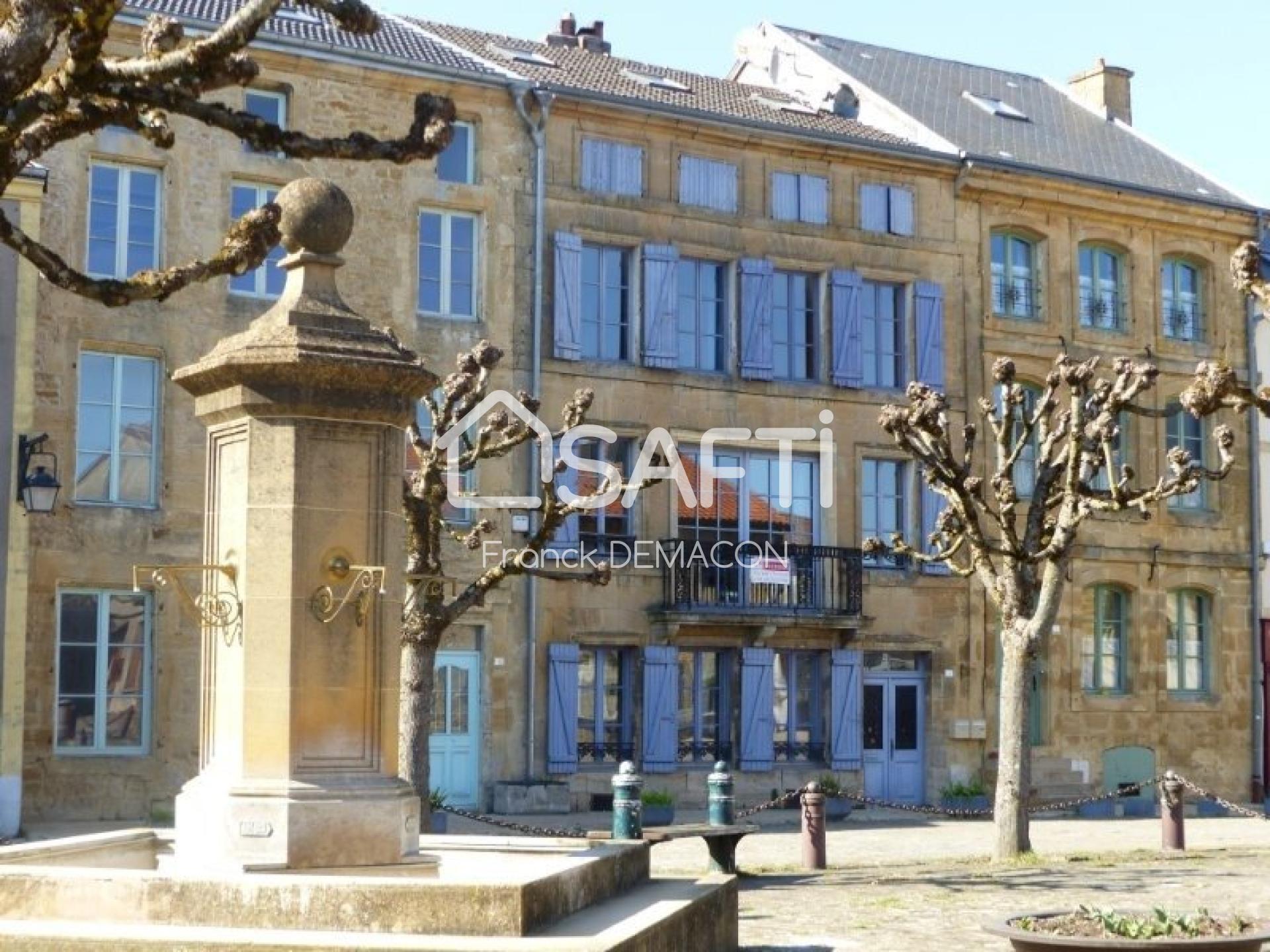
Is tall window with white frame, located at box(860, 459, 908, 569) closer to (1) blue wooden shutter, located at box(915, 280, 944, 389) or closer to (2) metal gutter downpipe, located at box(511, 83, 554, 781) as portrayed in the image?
(1) blue wooden shutter, located at box(915, 280, 944, 389)

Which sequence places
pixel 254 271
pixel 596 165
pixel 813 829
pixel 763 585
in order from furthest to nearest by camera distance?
pixel 763 585 < pixel 596 165 < pixel 254 271 < pixel 813 829

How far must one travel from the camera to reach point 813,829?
18312 millimetres

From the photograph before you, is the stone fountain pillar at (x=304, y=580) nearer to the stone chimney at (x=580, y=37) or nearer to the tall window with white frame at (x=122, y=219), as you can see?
the tall window with white frame at (x=122, y=219)

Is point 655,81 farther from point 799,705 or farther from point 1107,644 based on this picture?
point 1107,644

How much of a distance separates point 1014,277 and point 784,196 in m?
4.20

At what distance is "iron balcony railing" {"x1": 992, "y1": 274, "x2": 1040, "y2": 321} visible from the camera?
101ft

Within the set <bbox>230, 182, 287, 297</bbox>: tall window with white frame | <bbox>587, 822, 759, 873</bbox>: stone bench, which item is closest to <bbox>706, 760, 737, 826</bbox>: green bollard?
<bbox>587, 822, 759, 873</bbox>: stone bench

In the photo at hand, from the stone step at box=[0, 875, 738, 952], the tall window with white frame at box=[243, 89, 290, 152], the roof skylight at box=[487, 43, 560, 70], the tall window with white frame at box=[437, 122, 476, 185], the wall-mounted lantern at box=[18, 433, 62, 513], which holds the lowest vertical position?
the stone step at box=[0, 875, 738, 952]

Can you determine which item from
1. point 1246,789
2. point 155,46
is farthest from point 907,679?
point 155,46

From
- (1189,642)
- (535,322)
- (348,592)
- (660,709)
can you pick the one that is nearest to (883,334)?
(535,322)

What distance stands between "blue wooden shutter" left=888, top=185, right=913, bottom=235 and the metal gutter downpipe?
557cm

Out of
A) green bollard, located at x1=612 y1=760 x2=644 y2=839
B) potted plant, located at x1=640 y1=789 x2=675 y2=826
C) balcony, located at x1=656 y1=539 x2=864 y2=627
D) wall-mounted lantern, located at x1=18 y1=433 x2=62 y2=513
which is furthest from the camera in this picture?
balcony, located at x1=656 y1=539 x2=864 y2=627

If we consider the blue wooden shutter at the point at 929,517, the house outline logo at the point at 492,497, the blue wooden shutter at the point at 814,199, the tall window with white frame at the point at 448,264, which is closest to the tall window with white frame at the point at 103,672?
the house outline logo at the point at 492,497

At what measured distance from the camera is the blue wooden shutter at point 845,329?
1143 inches
